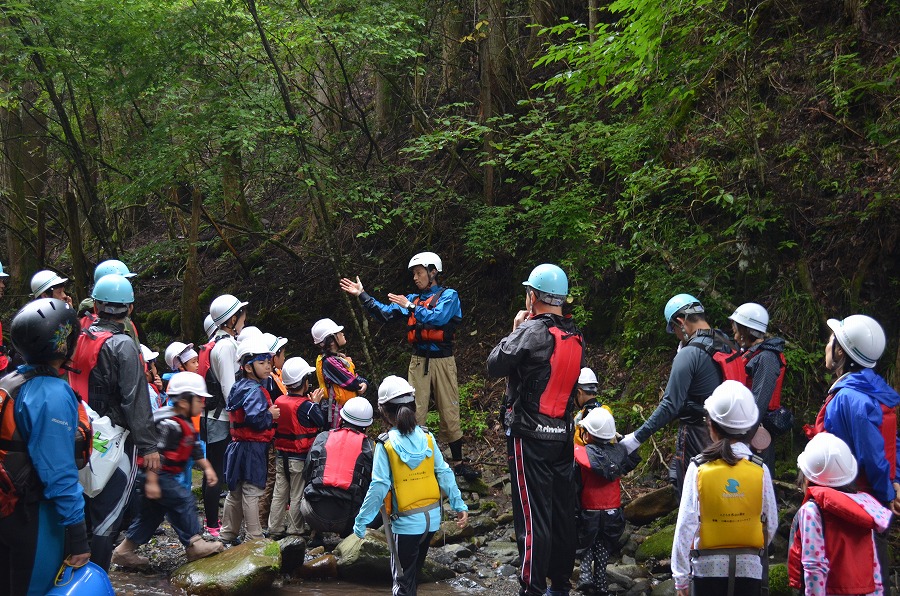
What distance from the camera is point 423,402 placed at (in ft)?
28.8

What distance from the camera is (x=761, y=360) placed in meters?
5.63

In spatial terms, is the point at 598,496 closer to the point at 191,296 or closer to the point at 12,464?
the point at 12,464

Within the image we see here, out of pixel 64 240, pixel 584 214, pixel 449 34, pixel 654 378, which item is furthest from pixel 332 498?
pixel 64 240

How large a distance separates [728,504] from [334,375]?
4.17 metres

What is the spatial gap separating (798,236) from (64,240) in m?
17.3

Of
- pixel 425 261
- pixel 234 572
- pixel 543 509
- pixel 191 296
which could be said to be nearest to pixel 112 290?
pixel 234 572

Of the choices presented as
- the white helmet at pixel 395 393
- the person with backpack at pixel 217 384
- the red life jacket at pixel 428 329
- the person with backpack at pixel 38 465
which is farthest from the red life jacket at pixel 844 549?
the red life jacket at pixel 428 329

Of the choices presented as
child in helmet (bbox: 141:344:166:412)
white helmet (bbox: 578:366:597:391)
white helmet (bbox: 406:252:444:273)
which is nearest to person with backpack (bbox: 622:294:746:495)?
white helmet (bbox: 578:366:597:391)

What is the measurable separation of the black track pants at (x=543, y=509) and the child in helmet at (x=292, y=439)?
238 cm

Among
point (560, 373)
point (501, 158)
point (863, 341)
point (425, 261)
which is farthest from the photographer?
point (501, 158)

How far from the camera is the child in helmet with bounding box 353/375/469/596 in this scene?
4684 millimetres

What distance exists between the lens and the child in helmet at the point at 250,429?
21.0 ft

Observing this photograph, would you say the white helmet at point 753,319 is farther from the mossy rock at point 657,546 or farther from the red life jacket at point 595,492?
the mossy rock at point 657,546

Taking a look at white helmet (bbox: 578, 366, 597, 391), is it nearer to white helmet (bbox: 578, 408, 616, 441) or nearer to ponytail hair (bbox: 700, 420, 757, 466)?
white helmet (bbox: 578, 408, 616, 441)
